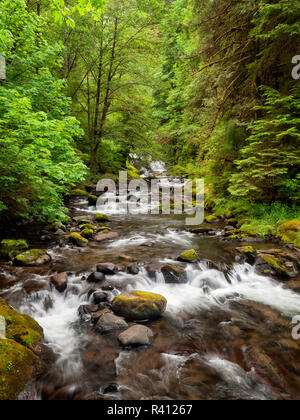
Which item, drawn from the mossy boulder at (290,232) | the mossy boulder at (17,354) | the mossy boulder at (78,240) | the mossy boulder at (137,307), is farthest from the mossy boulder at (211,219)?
the mossy boulder at (17,354)

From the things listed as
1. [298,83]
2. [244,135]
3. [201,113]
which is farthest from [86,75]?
[298,83]

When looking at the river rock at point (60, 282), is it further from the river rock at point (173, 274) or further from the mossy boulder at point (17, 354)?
the river rock at point (173, 274)

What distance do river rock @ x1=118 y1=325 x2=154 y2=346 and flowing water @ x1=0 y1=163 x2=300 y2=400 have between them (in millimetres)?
84

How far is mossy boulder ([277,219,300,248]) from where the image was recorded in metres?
6.16

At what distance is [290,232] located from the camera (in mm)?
6410

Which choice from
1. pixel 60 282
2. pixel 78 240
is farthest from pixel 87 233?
pixel 60 282

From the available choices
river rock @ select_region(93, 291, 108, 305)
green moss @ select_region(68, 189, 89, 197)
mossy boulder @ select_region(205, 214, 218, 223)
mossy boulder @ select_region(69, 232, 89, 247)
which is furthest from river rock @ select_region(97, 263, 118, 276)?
green moss @ select_region(68, 189, 89, 197)

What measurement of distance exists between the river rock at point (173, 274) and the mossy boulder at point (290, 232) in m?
3.46

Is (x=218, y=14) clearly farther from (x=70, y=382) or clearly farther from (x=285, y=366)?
(x=70, y=382)

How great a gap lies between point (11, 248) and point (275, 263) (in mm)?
6448

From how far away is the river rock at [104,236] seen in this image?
280 inches

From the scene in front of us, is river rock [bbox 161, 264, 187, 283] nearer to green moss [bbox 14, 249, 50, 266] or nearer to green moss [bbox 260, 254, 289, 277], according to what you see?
green moss [bbox 260, 254, 289, 277]

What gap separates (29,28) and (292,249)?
9013 millimetres

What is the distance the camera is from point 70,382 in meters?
2.53
